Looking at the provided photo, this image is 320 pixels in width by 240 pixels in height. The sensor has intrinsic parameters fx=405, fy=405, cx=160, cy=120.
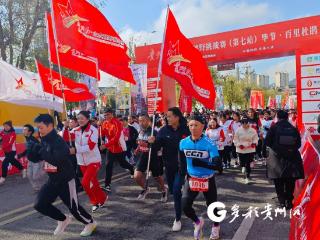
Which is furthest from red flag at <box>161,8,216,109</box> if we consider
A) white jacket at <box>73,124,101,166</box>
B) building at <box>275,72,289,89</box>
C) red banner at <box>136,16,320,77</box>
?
building at <box>275,72,289,89</box>

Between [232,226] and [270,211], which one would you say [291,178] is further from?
[232,226]

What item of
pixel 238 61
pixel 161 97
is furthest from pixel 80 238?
pixel 238 61

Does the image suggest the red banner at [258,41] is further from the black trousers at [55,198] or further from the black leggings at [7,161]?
the black trousers at [55,198]

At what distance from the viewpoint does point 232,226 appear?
5.80 metres

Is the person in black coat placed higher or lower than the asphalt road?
higher

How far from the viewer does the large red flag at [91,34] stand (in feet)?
26.0

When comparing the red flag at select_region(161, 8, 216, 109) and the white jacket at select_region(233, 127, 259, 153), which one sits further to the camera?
the white jacket at select_region(233, 127, 259, 153)

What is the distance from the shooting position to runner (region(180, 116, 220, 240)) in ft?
16.7

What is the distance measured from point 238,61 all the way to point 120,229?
14686 mm

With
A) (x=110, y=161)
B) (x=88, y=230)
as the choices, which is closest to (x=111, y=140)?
(x=110, y=161)

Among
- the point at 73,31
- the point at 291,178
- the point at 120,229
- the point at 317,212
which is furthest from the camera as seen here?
the point at 73,31

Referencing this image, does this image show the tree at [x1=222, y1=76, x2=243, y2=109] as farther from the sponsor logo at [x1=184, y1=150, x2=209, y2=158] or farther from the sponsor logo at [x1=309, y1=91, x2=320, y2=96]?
the sponsor logo at [x1=184, y1=150, x2=209, y2=158]

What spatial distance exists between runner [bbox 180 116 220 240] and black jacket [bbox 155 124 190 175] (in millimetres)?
1018

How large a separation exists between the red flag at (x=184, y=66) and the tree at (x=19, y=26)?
16.7 meters
